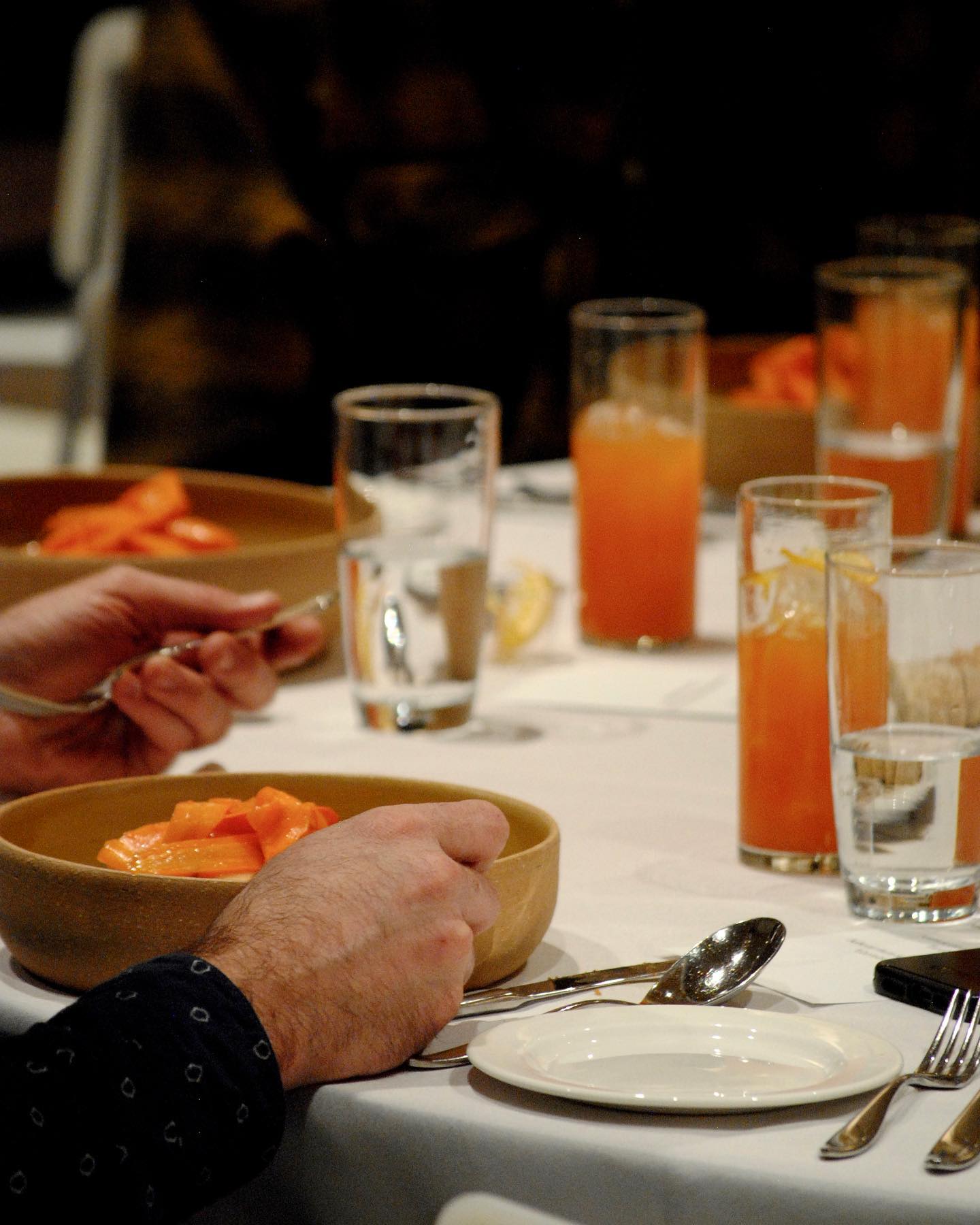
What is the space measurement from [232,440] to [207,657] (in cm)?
286

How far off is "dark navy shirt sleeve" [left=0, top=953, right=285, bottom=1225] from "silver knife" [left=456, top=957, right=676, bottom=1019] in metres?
0.13

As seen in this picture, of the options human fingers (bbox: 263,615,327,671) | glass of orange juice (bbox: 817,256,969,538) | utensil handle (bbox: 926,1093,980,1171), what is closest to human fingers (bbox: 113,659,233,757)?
human fingers (bbox: 263,615,327,671)

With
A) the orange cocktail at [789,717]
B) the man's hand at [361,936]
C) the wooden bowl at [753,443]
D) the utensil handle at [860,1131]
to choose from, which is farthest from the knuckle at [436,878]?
the wooden bowl at [753,443]

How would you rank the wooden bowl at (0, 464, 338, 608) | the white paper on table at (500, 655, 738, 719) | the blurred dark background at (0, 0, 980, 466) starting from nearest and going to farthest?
the white paper on table at (500, 655, 738, 719)
the wooden bowl at (0, 464, 338, 608)
the blurred dark background at (0, 0, 980, 466)

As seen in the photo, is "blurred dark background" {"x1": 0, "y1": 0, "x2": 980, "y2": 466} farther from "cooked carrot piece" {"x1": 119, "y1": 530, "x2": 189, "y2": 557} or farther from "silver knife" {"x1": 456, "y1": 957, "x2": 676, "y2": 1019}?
"silver knife" {"x1": 456, "y1": 957, "x2": 676, "y2": 1019}

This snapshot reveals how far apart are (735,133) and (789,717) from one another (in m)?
3.59

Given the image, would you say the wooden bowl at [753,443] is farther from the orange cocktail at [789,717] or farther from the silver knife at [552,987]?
the silver knife at [552,987]

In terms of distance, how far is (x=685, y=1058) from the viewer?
2.54ft

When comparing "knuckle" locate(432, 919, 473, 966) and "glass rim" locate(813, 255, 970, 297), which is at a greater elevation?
"glass rim" locate(813, 255, 970, 297)

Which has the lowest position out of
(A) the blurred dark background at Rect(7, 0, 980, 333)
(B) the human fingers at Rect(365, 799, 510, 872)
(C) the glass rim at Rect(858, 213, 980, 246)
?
(B) the human fingers at Rect(365, 799, 510, 872)

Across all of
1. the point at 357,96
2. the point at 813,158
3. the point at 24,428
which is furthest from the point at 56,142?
the point at 813,158

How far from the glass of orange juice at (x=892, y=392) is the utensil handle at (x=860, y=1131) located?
1.24 meters

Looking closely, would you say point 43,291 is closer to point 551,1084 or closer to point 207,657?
point 207,657

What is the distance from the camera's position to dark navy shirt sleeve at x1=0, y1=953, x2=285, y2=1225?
2.33 ft
